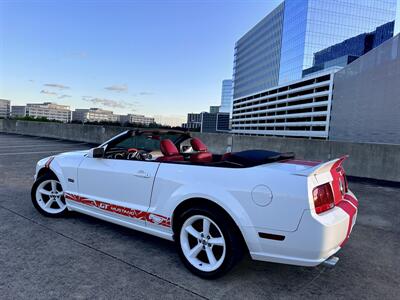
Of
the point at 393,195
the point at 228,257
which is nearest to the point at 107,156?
the point at 228,257

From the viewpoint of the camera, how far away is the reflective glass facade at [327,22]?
A: 260 ft

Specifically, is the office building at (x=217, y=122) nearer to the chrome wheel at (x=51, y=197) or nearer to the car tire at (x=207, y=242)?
the chrome wheel at (x=51, y=197)

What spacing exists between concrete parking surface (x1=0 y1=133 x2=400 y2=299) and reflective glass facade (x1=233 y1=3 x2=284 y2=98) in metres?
98.3

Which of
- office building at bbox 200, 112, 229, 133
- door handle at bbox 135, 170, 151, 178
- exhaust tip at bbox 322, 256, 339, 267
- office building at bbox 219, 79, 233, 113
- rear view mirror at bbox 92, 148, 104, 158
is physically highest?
office building at bbox 219, 79, 233, 113

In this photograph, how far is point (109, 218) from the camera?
3576mm

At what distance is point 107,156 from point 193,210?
1.71 metres

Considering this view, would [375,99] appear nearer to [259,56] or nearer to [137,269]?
[137,269]

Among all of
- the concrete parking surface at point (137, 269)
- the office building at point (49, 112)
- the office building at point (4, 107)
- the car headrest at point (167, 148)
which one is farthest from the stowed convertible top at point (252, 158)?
the office building at point (49, 112)

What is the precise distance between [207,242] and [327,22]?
92.8m

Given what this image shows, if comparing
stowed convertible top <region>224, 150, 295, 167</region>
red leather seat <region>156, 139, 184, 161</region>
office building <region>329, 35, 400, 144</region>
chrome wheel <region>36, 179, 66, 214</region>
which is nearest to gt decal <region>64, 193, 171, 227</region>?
chrome wheel <region>36, 179, 66, 214</region>

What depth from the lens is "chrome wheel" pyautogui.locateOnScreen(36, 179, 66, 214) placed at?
14.0 ft

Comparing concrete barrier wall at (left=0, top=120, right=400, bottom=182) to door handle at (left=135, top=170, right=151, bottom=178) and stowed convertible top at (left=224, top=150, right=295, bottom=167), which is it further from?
door handle at (left=135, top=170, right=151, bottom=178)

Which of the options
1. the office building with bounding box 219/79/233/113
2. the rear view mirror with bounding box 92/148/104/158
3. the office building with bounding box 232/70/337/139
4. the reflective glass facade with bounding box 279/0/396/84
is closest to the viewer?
the rear view mirror with bounding box 92/148/104/158

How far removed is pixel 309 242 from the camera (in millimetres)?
2314
